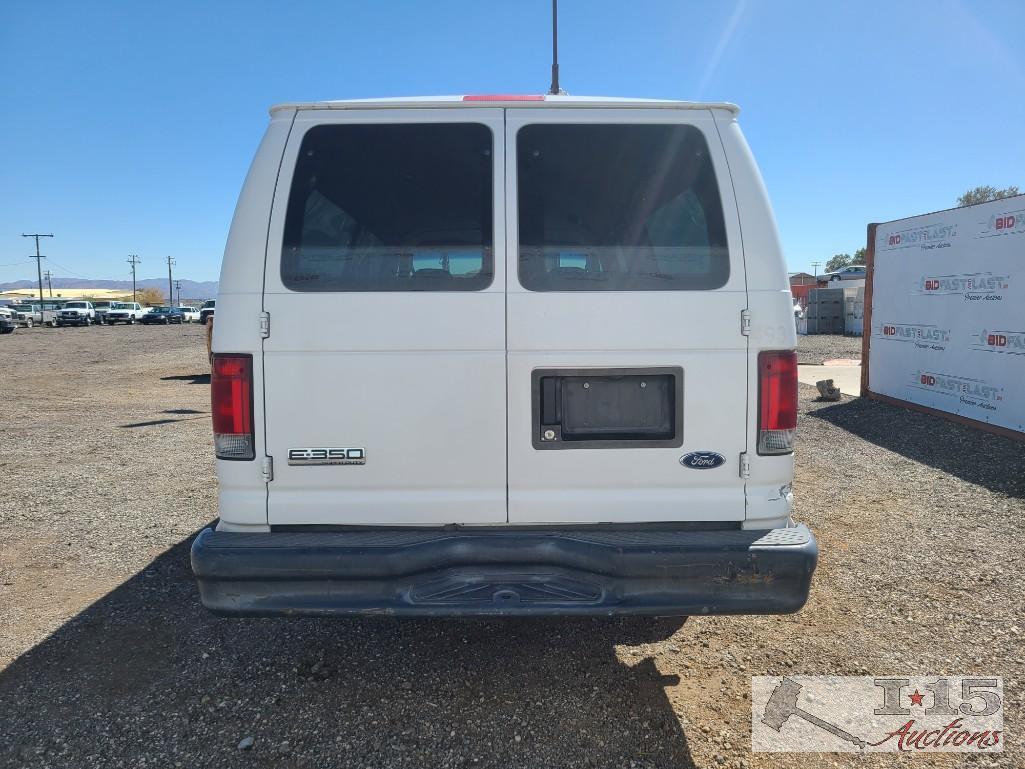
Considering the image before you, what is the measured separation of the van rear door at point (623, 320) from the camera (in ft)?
8.96

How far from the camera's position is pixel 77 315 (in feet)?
158

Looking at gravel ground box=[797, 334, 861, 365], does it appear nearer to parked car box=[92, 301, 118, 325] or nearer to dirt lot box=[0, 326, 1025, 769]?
dirt lot box=[0, 326, 1025, 769]

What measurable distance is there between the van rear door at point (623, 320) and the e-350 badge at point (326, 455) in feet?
1.98

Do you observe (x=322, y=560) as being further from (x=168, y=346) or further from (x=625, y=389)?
(x=168, y=346)

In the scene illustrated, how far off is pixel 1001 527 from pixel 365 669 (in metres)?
4.68

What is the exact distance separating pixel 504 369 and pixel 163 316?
210ft

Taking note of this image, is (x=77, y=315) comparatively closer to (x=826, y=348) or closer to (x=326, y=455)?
(x=826, y=348)

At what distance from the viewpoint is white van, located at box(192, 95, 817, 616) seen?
2668 millimetres

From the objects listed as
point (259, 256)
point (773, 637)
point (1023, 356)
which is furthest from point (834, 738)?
point (1023, 356)

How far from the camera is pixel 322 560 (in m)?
2.63

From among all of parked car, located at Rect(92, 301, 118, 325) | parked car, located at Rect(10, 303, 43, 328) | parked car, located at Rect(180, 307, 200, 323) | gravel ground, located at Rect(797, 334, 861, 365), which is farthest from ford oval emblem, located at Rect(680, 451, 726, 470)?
parked car, located at Rect(180, 307, 200, 323)

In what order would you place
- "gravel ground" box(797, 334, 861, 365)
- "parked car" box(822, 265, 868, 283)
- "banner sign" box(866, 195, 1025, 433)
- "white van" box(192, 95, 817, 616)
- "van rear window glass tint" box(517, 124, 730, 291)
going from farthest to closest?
"parked car" box(822, 265, 868, 283) < "gravel ground" box(797, 334, 861, 365) < "banner sign" box(866, 195, 1025, 433) < "van rear window glass tint" box(517, 124, 730, 291) < "white van" box(192, 95, 817, 616)

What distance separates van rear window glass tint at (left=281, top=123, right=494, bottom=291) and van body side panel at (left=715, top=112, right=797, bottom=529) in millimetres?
1005

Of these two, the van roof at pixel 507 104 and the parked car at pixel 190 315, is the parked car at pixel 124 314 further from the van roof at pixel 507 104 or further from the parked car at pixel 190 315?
the van roof at pixel 507 104
